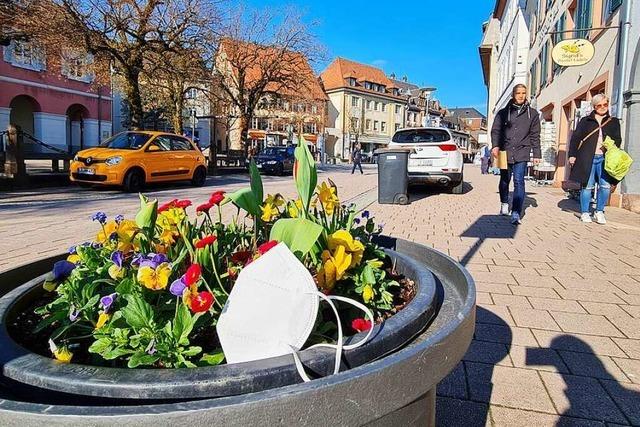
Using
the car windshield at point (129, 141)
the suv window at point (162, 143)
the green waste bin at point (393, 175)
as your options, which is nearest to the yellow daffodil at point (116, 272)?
the green waste bin at point (393, 175)

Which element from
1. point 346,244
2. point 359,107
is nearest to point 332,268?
point 346,244

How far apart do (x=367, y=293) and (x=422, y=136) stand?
1113 centimetres

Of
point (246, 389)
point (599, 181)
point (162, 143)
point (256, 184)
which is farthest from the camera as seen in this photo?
point (162, 143)

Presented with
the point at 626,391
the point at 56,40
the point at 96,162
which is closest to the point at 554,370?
the point at 626,391

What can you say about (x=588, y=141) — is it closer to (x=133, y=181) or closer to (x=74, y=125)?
(x=133, y=181)

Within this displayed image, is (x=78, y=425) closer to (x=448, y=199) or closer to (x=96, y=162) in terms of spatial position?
(x=448, y=199)

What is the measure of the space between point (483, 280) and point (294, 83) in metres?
23.5

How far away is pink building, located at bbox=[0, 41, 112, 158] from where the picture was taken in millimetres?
27281

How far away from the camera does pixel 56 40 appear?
46.1 ft

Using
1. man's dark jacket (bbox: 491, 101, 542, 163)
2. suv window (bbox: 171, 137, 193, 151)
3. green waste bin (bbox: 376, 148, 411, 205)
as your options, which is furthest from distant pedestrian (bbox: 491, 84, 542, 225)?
suv window (bbox: 171, 137, 193, 151)

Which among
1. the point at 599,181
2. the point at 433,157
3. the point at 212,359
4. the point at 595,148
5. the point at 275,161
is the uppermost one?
the point at 595,148

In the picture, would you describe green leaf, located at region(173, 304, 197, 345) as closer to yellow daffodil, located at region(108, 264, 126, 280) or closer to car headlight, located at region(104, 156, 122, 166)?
yellow daffodil, located at region(108, 264, 126, 280)

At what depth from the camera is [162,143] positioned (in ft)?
45.3

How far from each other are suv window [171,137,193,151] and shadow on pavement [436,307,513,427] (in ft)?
42.0
